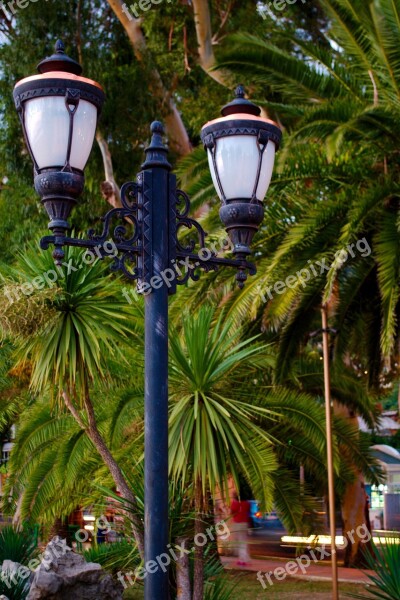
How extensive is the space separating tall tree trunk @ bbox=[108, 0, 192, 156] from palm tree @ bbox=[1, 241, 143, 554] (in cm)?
1058

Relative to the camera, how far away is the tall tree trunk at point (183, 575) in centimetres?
665

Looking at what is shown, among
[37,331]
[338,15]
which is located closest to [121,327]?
[37,331]

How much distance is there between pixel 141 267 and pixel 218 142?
863 millimetres

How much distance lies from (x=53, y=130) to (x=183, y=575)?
402 cm

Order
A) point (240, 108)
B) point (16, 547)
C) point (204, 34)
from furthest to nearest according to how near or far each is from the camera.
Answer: point (204, 34) < point (16, 547) < point (240, 108)

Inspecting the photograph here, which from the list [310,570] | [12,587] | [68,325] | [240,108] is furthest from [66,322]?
[310,570]

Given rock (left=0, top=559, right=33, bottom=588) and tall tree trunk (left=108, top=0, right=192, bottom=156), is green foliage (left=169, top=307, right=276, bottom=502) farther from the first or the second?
tall tree trunk (left=108, top=0, right=192, bottom=156)

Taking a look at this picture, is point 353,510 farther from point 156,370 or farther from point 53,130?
point 53,130

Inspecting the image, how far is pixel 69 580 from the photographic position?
734 cm

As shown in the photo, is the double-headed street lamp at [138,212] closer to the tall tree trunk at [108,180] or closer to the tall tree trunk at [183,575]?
the tall tree trunk at [183,575]

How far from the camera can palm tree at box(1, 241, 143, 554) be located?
7809 mm

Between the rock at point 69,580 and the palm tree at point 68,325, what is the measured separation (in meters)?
0.77

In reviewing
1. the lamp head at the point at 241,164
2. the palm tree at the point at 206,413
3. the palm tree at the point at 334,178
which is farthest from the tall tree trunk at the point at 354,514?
the lamp head at the point at 241,164

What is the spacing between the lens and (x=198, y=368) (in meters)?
7.71
